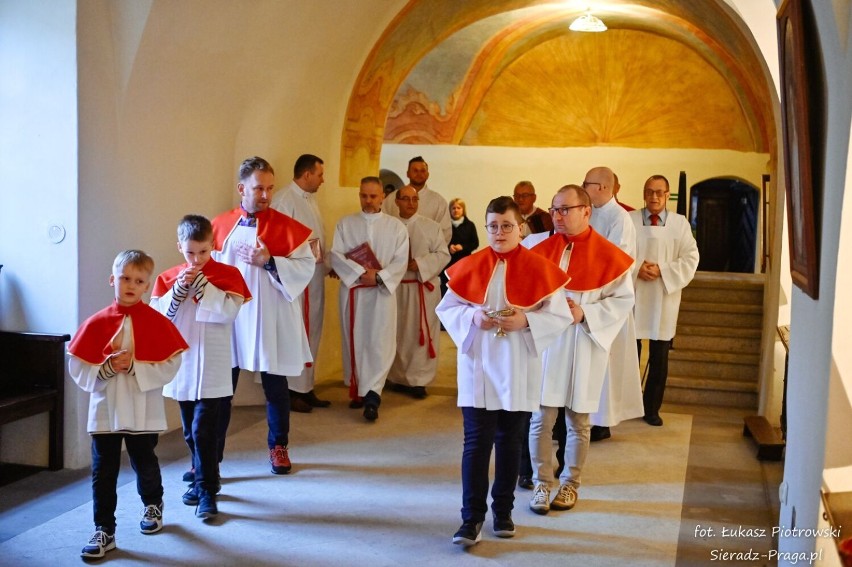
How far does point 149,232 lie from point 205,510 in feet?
7.94

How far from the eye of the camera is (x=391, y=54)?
398 inches

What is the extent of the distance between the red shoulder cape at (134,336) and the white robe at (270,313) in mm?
1467

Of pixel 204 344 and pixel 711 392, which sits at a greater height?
pixel 204 344

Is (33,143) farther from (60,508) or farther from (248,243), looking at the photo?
(60,508)

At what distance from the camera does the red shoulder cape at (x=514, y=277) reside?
5.01 metres

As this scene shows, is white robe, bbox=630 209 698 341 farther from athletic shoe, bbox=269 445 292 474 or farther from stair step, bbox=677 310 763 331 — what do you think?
athletic shoe, bbox=269 445 292 474

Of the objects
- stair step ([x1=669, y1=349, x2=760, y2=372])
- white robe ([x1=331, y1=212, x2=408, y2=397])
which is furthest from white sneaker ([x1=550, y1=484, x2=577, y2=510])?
stair step ([x1=669, y1=349, x2=760, y2=372])

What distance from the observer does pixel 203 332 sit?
5.45 metres

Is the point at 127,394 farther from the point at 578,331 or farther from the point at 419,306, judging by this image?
the point at 419,306

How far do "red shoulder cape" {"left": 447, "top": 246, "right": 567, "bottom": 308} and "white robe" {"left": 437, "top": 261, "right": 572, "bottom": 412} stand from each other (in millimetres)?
43

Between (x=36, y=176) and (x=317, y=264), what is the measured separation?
269 centimetres

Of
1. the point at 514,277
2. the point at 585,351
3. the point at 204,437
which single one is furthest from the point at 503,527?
the point at 204,437

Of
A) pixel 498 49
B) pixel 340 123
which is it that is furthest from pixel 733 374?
pixel 498 49

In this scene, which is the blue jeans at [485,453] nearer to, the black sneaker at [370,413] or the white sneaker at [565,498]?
the white sneaker at [565,498]
